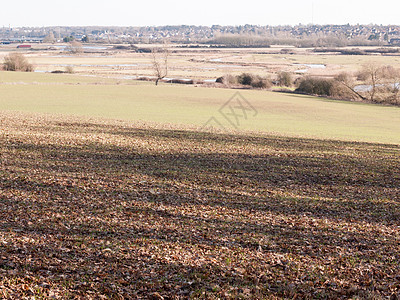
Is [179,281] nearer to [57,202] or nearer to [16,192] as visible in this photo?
[57,202]

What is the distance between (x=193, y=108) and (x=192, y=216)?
1732 inches

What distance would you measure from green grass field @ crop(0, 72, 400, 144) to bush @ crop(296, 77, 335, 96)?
547 inches

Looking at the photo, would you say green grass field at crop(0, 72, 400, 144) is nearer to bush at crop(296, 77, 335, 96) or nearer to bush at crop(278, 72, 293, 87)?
bush at crop(296, 77, 335, 96)

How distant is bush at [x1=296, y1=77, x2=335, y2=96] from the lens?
84.5m

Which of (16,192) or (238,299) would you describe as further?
(16,192)

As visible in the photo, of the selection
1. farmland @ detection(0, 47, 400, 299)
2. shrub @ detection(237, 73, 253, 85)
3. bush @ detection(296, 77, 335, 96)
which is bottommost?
farmland @ detection(0, 47, 400, 299)

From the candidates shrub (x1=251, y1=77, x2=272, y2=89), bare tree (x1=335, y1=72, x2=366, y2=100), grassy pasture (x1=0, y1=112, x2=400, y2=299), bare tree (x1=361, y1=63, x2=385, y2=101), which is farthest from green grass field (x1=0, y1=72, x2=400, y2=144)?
shrub (x1=251, y1=77, x2=272, y2=89)

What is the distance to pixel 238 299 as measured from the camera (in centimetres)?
852

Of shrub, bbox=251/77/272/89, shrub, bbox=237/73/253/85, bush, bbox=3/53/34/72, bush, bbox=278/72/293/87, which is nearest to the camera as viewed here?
shrub, bbox=251/77/272/89

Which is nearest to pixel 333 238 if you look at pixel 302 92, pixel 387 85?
pixel 387 85

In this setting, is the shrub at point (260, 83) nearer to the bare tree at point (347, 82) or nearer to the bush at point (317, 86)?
the bush at point (317, 86)

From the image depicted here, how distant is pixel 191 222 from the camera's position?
41.9 feet

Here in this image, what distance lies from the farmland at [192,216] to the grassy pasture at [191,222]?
4 cm

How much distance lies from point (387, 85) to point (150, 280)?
77.6 metres
